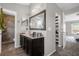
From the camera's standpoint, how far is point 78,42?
1606 mm

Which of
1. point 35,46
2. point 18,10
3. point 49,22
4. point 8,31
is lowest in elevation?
point 35,46

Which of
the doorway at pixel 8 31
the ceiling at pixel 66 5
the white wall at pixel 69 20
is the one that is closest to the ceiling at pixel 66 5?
the ceiling at pixel 66 5

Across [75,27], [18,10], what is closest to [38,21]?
[18,10]

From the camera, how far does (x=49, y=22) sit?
1571 millimetres

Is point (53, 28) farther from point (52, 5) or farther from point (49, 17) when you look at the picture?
point (52, 5)

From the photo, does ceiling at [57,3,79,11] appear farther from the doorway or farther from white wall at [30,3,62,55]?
the doorway

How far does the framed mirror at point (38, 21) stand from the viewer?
5.12ft

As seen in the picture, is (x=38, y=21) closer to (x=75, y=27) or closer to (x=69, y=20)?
(x=69, y=20)

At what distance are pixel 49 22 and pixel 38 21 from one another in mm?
Result: 228

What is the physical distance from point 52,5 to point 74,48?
0.99 m

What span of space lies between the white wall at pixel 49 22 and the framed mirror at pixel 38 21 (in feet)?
0.20

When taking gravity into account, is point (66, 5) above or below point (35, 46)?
above

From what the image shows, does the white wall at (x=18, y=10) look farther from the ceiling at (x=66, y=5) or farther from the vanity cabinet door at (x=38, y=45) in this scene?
the ceiling at (x=66, y=5)

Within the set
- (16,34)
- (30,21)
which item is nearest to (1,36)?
(16,34)
